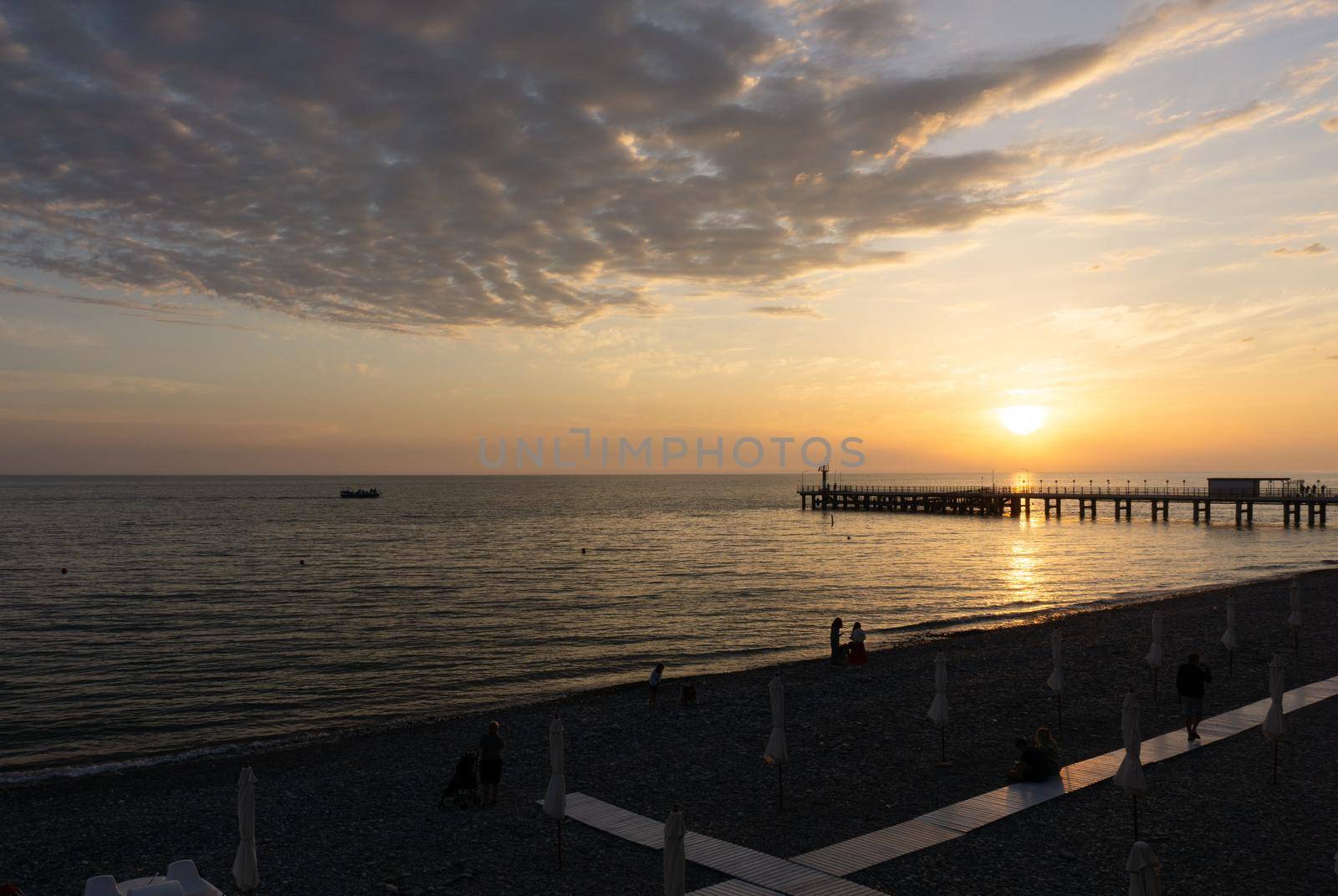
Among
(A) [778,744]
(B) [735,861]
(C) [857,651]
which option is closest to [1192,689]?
(A) [778,744]

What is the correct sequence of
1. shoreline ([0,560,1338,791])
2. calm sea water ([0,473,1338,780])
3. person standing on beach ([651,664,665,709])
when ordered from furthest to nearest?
1. calm sea water ([0,473,1338,780])
2. person standing on beach ([651,664,665,709])
3. shoreline ([0,560,1338,791])

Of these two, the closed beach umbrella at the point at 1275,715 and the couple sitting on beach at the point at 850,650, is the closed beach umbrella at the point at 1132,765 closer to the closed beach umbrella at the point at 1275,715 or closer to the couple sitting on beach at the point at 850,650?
the closed beach umbrella at the point at 1275,715

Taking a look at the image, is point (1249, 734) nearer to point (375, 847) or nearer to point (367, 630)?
point (375, 847)

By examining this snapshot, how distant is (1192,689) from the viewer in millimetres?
14102

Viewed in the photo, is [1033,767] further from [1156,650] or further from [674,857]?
[1156,650]

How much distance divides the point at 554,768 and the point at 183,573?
52898mm

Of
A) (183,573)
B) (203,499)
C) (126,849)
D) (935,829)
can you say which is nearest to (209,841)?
(126,849)

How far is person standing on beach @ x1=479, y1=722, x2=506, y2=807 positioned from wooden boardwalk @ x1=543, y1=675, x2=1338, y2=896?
1189 millimetres

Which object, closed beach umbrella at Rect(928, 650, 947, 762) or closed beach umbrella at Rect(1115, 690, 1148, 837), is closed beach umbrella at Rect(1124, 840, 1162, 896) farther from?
closed beach umbrella at Rect(928, 650, 947, 762)

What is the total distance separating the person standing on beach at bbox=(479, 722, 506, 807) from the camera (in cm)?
1289

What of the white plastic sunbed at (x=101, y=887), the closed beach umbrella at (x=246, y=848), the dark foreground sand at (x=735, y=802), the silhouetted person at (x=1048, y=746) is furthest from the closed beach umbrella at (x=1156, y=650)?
the white plastic sunbed at (x=101, y=887)

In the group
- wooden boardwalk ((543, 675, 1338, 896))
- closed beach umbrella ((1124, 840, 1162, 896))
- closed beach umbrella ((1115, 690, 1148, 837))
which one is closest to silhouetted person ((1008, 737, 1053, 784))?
wooden boardwalk ((543, 675, 1338, 896))

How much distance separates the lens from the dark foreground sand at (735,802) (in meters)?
10.1

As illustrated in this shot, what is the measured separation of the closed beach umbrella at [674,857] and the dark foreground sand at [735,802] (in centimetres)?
260
